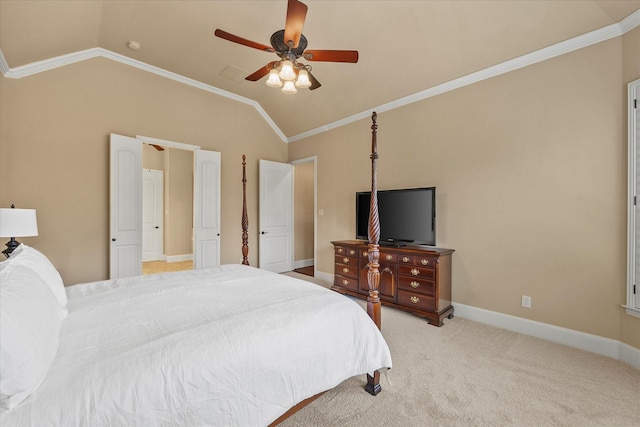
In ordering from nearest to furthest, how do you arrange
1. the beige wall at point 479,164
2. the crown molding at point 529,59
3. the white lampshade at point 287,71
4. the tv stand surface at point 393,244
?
the white lampshade at point 287,71, the crown molding at point 529,59, the beige wall at point 479,164, the tv stand surface at point 393,244

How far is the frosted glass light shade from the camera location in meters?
2.25

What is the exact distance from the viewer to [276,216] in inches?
223

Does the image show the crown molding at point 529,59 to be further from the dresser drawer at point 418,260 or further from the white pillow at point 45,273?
the white pillow at point 45,273

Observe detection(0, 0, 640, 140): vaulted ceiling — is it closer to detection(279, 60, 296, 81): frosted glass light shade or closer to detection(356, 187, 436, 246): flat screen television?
detection(279, 60, 296, 81): frosted glass light shade

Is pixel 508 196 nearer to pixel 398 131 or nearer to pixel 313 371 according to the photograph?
pixel 398 131

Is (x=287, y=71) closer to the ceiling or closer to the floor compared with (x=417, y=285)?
closer to the ceiling

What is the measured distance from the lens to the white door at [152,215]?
712 centimetres

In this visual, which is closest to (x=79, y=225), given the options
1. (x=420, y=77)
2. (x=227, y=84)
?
(x=227, y=84)

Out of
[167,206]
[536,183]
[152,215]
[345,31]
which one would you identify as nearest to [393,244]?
[536,183]

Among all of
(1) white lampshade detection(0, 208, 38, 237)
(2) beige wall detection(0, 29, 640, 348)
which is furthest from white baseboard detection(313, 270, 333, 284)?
(1) white lampshade detection(0, 208, 38, 237)

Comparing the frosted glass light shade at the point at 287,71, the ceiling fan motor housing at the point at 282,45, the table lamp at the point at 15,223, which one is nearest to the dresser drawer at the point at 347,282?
the frosted glass light shade at the point at 287,71

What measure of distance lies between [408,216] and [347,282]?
132cm

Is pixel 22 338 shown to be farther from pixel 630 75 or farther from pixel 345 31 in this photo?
pixel 630 75

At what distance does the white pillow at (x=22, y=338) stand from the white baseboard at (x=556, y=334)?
145 inches
